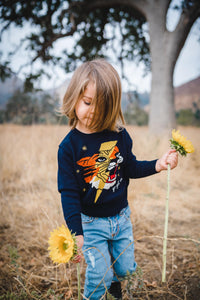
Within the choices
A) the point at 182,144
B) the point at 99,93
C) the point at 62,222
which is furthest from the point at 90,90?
the point at 62,222

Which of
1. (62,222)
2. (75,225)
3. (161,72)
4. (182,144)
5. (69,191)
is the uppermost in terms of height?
(161,72)

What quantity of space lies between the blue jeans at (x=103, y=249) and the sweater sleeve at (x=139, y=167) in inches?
9.8

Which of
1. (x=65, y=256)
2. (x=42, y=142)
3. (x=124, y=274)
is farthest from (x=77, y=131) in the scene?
(x=42, y=142)

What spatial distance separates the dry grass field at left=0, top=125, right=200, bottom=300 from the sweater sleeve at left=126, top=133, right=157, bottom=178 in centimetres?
20

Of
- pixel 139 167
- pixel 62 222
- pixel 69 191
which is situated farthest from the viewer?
pixel 62 222

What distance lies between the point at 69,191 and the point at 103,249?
0.41 meters

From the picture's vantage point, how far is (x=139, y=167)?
1297 mm

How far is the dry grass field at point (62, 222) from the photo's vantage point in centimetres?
131

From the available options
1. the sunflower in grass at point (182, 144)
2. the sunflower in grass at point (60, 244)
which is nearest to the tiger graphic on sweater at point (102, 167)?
the sunflower in grass at point (182, 144)

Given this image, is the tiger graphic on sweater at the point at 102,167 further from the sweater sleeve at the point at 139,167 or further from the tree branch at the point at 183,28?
the tree branch at the point at 183,28

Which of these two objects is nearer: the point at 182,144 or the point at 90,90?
the point at 182,144

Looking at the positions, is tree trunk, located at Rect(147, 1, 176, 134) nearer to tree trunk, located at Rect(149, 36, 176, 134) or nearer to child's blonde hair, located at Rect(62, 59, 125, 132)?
tree trunk, located at Rect(149, 36, 176, 134)

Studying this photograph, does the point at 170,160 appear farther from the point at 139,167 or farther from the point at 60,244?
the point at 60,244

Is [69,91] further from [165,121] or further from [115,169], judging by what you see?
[165,121]
